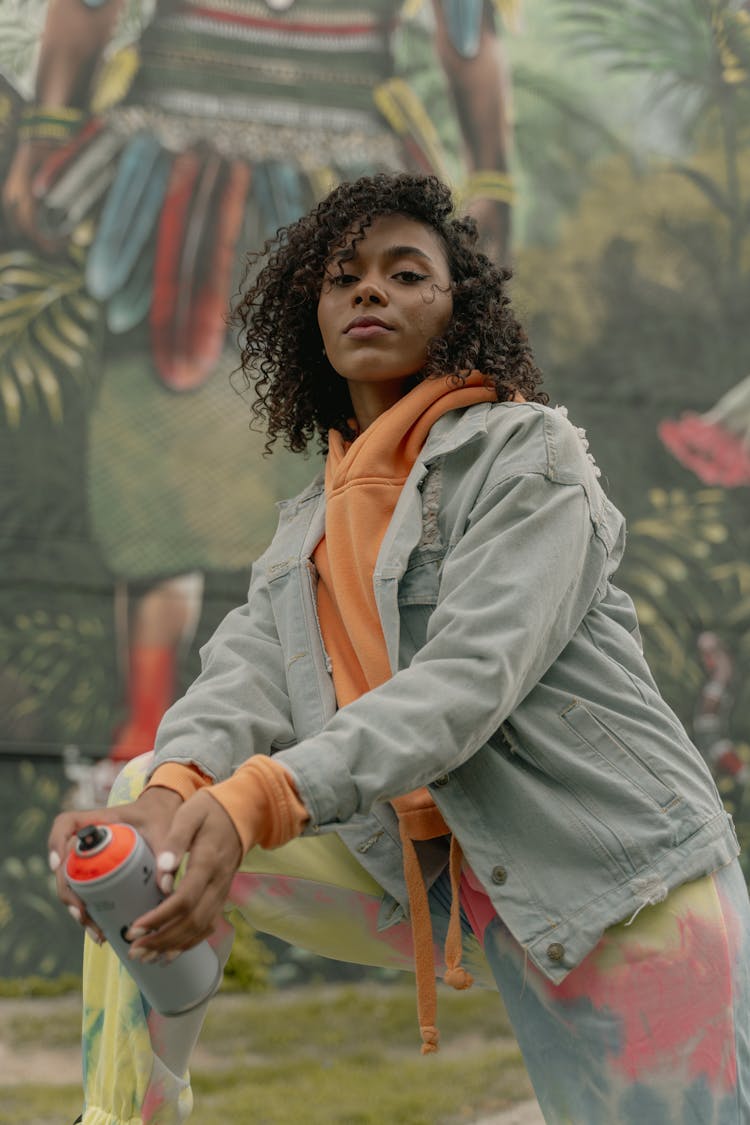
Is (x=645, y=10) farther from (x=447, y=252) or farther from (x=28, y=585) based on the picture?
(x=447, y=252)

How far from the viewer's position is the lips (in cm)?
217

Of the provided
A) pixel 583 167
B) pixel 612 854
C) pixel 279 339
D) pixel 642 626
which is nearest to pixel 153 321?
pixel 583 167

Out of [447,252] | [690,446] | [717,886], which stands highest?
[447,252]

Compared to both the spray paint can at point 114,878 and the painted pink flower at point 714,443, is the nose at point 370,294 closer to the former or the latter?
the spray paint can at point 114,878

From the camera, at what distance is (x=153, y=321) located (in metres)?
4.78

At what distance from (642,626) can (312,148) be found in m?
1.98

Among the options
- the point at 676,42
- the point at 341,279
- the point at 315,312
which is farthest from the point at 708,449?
the point at 341,279

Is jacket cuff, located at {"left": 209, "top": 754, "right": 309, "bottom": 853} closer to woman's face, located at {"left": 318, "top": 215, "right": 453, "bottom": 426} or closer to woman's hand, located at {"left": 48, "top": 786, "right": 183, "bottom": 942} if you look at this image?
woman's hand, located at {"left": 48, "top": 786, "right": 183, "bottom": 942}

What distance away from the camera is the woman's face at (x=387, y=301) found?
218cm

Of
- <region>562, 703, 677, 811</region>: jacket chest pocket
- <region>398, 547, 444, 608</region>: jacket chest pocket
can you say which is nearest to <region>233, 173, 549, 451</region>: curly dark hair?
<region>398, 547, 444, 608</region>: jacket chest pocket

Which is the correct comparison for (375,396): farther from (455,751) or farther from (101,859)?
(101,859)

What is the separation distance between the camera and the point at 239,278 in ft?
15.9

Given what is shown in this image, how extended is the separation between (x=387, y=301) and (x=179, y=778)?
2.61ft

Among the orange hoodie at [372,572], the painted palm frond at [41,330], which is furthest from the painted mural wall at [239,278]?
the orange hoodie at [372,572]
